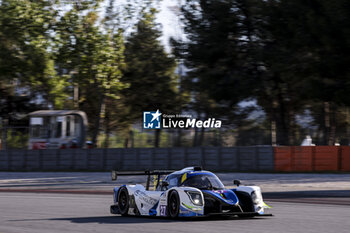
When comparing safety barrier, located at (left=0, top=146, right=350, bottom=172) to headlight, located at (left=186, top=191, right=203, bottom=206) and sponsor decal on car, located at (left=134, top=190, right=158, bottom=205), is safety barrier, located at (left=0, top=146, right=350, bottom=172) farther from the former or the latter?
headlight, located at (left=186, top=191, right=203, bottom=206)

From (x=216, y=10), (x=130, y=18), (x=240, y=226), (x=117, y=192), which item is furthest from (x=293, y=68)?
(x=240, y=226)

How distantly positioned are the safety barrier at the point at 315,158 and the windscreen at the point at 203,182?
18.4 m

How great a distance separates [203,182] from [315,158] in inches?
744

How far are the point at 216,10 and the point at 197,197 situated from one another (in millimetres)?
28608

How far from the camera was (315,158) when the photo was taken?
101 ft

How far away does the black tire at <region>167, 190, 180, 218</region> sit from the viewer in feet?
40.9

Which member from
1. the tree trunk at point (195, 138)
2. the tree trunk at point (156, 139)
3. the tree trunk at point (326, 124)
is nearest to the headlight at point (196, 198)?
the tree trunk at point (326, 124)

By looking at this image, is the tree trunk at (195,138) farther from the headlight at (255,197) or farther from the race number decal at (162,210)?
the headlight at (255,197)

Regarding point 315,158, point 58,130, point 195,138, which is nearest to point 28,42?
point 58,130

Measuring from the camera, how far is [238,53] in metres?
39.7

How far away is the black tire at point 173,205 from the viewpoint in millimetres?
Answer: 12469

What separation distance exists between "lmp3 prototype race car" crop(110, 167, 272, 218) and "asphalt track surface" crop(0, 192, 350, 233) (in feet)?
0.71

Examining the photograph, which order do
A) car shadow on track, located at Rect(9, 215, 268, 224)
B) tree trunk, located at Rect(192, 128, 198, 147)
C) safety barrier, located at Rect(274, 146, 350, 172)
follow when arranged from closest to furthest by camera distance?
car shadow on track, located at Rect(9, 215, 268, 224) < safety barrier, located at Rect(274, 146, 350, 172) < tree trunk, located at Rect(192, 128, 198, 147)

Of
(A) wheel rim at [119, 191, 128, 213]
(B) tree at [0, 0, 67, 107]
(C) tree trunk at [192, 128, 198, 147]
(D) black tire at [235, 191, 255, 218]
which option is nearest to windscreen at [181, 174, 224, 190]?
(D) black tire at [235, 191, 255, 218]
